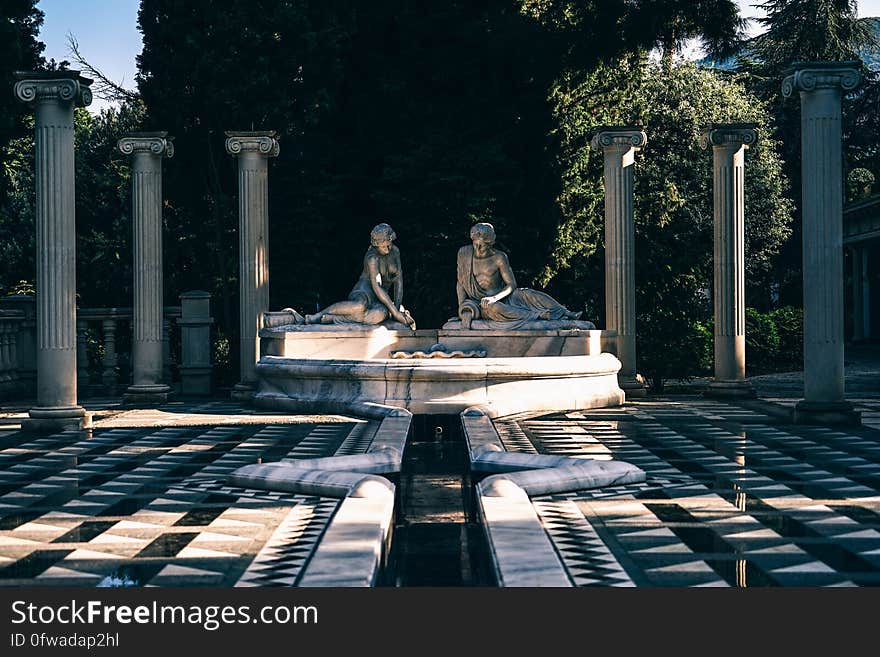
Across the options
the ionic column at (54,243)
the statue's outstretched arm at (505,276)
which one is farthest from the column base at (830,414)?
the ionic column at (54,243)

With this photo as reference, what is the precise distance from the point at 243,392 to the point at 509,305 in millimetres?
4574

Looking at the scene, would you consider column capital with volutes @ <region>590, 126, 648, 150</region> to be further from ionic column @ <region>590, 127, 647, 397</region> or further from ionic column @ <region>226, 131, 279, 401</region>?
ionic column @ <region>226, 131, 279, 401</region>

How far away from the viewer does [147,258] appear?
18.5 meters

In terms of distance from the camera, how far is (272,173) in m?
24.9

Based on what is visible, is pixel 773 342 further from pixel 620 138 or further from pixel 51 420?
pixel 51 420

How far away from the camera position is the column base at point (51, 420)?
1372 centimetres

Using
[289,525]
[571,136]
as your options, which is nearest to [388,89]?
[571,136]

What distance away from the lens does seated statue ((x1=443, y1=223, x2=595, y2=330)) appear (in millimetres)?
17734

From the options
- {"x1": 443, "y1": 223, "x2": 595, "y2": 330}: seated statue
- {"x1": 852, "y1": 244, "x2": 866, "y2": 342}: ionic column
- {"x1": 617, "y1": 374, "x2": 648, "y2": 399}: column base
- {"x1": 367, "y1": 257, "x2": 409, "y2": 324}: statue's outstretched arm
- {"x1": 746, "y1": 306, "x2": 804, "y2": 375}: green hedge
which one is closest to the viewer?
{"x1": 443, "y1": 223, "x2": 595, "y2": 330}: seated statue

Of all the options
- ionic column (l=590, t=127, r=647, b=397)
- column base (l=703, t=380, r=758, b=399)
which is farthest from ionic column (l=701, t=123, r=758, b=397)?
ionic column (l=590, t=127, r=647, b=397)

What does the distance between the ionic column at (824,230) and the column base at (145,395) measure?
390 inches

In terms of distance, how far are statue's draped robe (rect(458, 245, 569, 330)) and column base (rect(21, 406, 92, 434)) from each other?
6.65m

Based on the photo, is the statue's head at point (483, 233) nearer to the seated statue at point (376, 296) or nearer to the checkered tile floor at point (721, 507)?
the seated statue at point (376, 296)

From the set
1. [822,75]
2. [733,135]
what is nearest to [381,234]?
[733,135]
